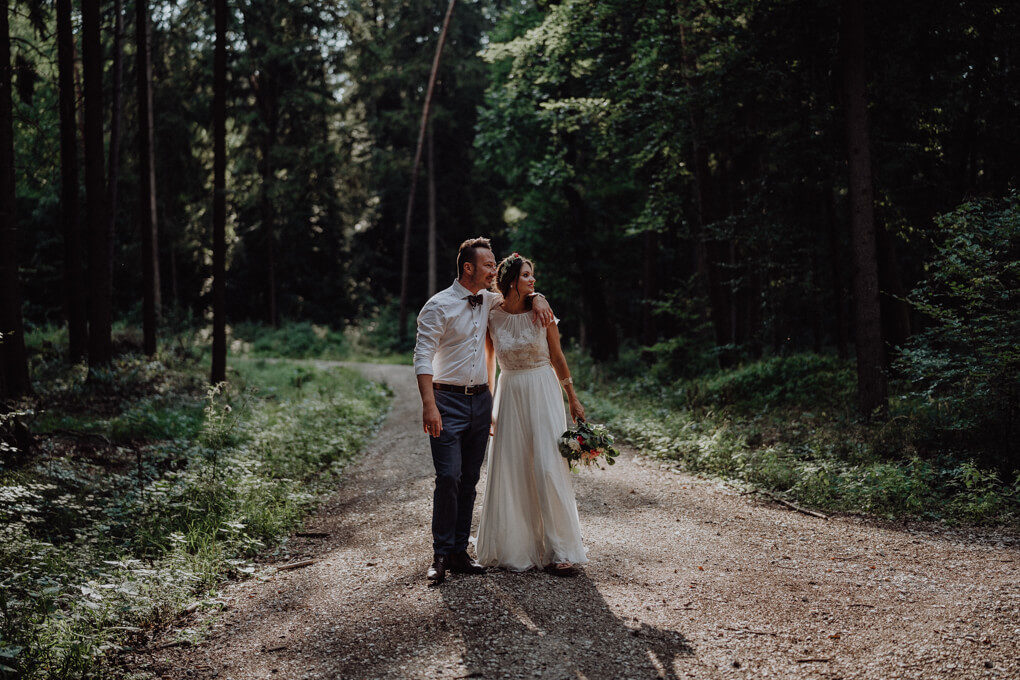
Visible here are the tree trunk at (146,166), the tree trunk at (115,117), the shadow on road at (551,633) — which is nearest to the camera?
the shadow on road at (551,633)

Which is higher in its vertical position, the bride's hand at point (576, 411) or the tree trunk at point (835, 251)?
the tree trunk at point (835, 251)

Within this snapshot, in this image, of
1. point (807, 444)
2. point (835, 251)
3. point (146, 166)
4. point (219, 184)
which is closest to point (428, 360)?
point (807, 444)

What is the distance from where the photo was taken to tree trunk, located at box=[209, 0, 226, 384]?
1365cm

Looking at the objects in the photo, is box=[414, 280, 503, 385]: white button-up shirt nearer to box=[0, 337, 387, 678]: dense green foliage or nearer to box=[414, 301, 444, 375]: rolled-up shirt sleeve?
box=[414, 301, 444, 375]: rolled-up shirt sleeve

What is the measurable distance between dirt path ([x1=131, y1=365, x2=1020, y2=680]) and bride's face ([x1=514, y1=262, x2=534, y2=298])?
2.15 metres

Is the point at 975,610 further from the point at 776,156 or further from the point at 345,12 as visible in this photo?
the point at 345,12

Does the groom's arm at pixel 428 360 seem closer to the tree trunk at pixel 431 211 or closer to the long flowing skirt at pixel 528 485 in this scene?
the long flowing skirt at pixel 528 485

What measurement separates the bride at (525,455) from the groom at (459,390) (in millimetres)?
147

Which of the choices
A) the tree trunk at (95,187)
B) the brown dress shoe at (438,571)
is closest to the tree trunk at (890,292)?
the brown dress shoe at (438,571)

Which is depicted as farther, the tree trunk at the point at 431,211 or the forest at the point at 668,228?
the tree trunk at the point at 431,211

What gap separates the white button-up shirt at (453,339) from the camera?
5012 millimetres

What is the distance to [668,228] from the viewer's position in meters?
17.7

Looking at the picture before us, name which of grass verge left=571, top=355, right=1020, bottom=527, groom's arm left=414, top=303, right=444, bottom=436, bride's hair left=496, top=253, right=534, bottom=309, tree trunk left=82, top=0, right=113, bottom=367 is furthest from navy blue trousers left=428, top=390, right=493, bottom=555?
tree trunk left=82, top=0, right=113, bottom=367

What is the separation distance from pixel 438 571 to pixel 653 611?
1.56 m
